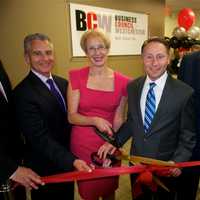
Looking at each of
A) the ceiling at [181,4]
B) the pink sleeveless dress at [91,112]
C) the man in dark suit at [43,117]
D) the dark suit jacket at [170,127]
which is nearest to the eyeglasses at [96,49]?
the pink sleeveless dress at [91,112]

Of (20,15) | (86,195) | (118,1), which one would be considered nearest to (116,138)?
(86,195)

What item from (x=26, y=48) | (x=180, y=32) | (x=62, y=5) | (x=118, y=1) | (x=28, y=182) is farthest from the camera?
(x=180, y=32)

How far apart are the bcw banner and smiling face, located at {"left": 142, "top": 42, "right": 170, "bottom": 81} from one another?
229 cm

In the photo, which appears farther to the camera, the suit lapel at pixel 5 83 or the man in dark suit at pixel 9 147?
the suit lapel at pixel 5 83

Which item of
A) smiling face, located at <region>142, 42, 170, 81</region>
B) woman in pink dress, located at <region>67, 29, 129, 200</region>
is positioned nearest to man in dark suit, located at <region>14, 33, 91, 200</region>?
woman in pink dress, located at <region>67, 29, 129, 200</region>

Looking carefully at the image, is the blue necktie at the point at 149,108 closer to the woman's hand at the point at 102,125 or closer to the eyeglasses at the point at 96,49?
the woman's hand at the point at 102,125

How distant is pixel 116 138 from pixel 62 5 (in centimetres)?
278

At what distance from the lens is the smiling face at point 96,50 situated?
1.73 m

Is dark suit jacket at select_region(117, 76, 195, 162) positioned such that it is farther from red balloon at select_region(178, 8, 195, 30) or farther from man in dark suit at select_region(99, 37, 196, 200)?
red balloon at select_region(178, 8, 195, 30)

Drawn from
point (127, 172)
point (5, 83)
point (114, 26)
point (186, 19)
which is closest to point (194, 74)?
point (127, 172)

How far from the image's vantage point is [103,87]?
181 centimetres

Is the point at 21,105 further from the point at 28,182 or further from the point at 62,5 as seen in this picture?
the point at 62,5

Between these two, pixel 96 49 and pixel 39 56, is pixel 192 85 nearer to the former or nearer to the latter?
pixel 96 49

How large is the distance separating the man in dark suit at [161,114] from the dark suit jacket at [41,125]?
31cm
